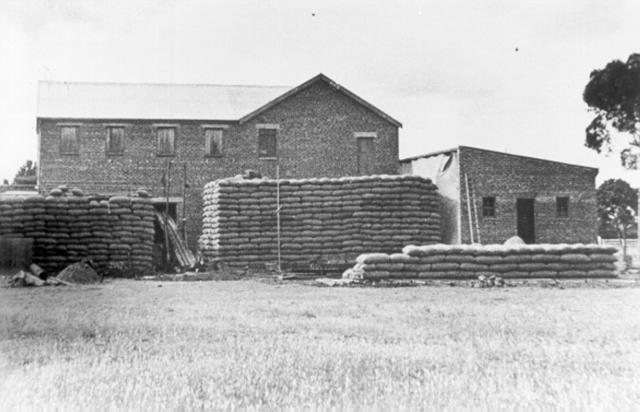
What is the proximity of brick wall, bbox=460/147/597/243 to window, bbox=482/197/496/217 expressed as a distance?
163mm

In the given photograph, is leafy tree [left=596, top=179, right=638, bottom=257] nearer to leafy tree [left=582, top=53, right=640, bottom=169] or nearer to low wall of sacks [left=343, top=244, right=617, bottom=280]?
leafy tree [left=582, top=53, right=640, bottom=169]

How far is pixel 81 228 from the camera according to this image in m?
22.3

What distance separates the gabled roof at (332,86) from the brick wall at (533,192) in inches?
225

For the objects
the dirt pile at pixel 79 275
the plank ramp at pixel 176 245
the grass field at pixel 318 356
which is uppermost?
the plank ramp at pixel 176 245

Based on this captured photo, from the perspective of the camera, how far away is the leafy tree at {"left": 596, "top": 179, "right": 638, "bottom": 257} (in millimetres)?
67250

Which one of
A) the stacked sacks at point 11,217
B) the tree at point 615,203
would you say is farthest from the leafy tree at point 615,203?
the stacked sacks at point 11,217

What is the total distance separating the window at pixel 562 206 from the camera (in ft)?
87.7

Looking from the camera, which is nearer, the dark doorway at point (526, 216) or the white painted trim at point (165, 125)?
the dark doorway at point (526, 216)

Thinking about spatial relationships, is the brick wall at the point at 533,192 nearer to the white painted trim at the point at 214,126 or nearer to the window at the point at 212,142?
the white painted trim at the point at 214,126

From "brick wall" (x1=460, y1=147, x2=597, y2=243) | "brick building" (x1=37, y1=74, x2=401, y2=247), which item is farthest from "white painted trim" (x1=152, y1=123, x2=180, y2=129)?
"brick wall" (x1=460, y1=147, x2=597, y2=243)

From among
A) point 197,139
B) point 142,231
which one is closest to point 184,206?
point 197,139

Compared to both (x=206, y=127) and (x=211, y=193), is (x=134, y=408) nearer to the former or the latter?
(x=211, y=193)

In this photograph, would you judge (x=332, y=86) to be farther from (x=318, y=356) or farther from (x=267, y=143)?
(x=318, y=356)

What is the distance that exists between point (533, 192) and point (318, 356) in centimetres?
2100
